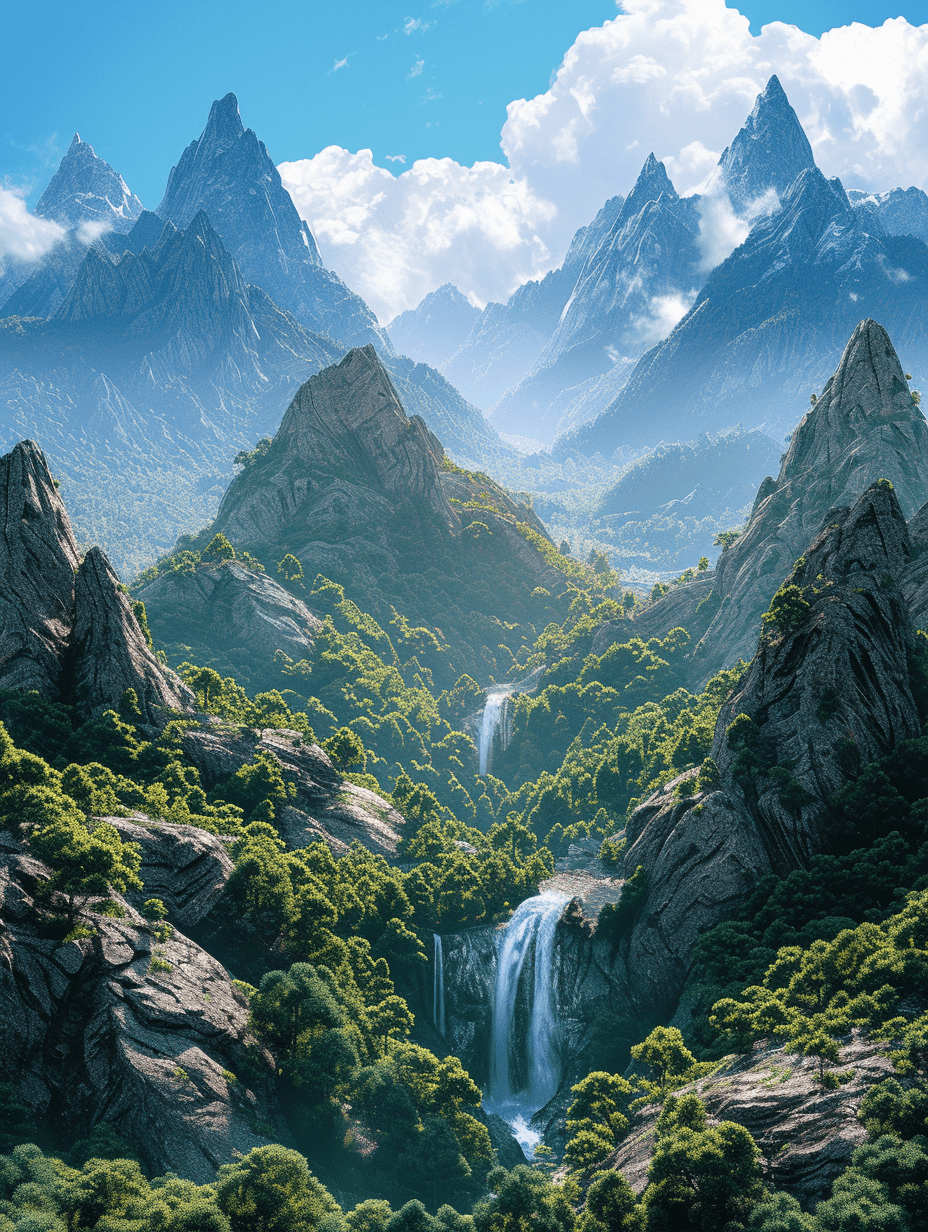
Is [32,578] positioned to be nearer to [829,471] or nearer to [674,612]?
[829,471]

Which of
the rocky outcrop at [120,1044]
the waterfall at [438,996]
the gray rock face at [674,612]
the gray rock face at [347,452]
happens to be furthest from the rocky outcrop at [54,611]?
the gray rock face at [674,612]

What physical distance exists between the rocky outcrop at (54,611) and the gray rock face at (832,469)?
88.8 metres

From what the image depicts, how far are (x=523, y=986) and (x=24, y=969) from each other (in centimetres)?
4739

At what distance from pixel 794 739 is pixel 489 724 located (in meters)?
98.0

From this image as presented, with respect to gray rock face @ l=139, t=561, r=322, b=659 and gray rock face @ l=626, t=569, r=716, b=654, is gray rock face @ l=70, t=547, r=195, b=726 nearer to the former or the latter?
gray rock face @ l=139, t=561, r=322, b=659

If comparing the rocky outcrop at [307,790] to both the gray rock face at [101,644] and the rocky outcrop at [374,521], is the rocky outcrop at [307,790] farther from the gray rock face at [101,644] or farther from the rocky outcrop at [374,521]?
the rocky outcrop at [374,521]

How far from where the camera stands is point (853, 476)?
116125 mm

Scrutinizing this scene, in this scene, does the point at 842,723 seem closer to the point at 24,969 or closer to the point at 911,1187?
the point at 911,1187

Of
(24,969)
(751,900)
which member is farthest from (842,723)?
(24,969)

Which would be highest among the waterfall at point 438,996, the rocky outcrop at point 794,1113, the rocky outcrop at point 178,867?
the rocky outcrop at point 178,867

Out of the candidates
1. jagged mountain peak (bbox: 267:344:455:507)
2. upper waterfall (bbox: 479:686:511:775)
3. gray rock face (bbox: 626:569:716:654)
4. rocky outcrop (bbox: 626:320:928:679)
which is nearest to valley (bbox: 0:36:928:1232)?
rocky outcrop (bbox: 626:320:928:679)

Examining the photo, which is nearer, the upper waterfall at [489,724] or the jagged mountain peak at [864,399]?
the jagged mountain peak at [864,399]

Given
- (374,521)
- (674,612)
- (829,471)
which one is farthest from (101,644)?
(374,521)

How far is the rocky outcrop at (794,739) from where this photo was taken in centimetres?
6256
